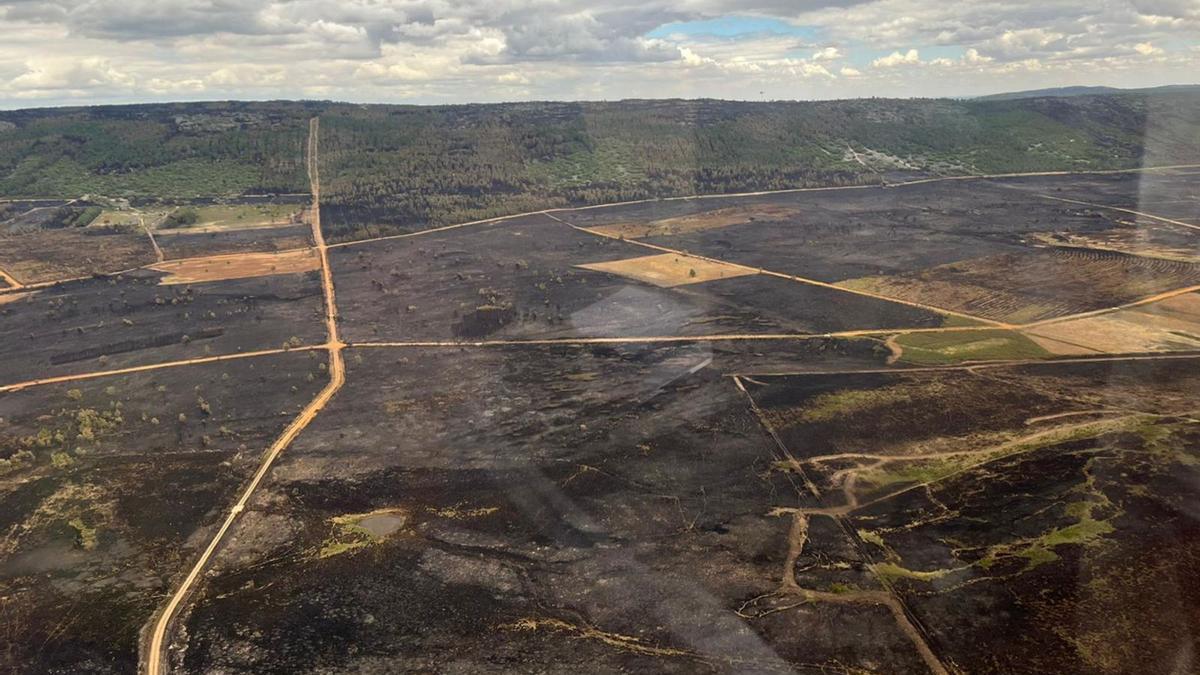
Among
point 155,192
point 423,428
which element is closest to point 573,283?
point 423,428

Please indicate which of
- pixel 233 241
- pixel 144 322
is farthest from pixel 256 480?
pixel 233 241

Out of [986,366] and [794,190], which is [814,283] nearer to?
[986,366]

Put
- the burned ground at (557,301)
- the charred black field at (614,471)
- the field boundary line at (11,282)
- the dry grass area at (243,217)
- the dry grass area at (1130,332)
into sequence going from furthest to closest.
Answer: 1. the dry grass area at (243,217)
2. the field boundary line at (11,282)
3. the burned ground at (557,301)
4. the dry grass area at (1130,332)
5. the charred black field at (614,471)

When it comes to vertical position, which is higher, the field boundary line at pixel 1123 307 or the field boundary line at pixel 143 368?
the field boundary line at pixel 1123 307

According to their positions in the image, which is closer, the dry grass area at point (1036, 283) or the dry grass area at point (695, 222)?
the dry grass area at point (1036, 283)

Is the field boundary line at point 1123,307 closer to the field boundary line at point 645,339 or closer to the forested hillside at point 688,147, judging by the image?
the field boundary line at point 645,339

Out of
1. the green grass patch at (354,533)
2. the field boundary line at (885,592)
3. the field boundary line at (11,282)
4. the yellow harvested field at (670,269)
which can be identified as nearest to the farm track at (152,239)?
the field boundary line at (11,282)
